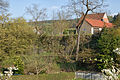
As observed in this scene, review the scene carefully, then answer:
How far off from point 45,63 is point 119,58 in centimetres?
385

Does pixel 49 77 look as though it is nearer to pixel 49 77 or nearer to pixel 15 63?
pixel 49 77

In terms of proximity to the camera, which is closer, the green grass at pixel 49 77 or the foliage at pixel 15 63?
the green grass at pixel 49 77

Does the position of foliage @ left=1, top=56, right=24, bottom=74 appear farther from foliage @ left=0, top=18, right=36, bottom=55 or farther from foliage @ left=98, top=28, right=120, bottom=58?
foliage @ left=98, top=28, right=120, bottom=58

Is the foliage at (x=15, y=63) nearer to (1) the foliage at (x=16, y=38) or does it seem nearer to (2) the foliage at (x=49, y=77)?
(1) the foliage at (x=16, y=38)

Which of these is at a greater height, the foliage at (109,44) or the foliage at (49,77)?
the foliage at (109,44)

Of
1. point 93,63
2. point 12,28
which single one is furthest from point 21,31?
point 93,63

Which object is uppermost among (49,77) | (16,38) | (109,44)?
(16,38)

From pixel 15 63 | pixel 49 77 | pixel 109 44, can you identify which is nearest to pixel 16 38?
pixel 15 63

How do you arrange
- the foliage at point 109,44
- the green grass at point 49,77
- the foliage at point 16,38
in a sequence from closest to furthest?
1. the green grass at point 49,77
2. the foliage at point 109,44
3. the foliage at point 16,38

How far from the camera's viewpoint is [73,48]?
12.8m

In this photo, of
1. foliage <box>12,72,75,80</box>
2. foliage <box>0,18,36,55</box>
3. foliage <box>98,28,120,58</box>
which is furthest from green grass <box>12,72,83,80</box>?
foliage <box>0,18,36,55</box>

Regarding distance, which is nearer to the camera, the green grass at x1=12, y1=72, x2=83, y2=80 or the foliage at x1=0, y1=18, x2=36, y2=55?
the green grass at x1=12, y1=72, x2=83, y2=80

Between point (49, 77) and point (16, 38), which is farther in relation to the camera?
point (16, 38)

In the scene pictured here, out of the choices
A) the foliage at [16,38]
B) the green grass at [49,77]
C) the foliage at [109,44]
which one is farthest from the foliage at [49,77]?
the foliage at [16,38]
